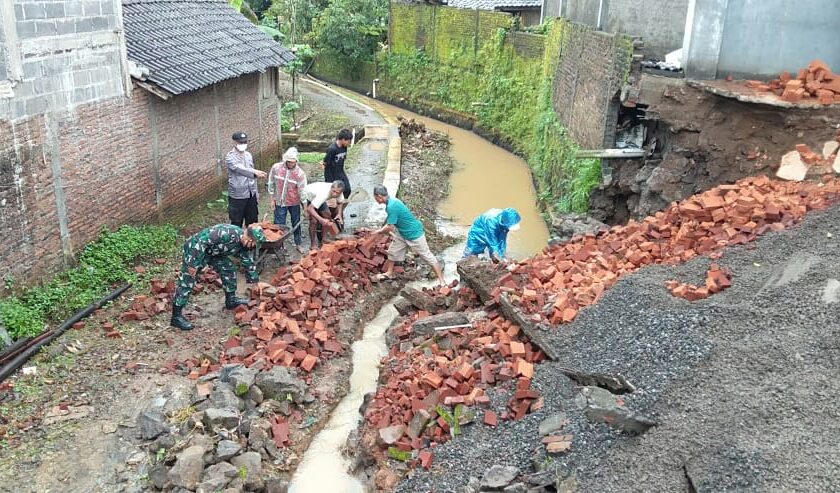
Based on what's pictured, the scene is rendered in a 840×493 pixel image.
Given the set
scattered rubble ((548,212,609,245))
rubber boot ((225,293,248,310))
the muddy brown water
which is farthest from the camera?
the muddy brown water

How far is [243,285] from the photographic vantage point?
389 inches

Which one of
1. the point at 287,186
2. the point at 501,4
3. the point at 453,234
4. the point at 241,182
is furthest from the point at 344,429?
the point at 501,4

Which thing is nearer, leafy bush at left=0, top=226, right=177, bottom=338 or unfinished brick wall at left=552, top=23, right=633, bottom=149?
leafy bush at left=0, top=226, right=177, bottom=338

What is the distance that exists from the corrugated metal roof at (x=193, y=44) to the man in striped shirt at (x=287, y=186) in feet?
7.56

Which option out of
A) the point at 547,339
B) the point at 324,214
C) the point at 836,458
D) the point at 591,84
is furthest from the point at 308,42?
the point at 836,458

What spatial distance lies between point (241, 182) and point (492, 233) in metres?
3.70

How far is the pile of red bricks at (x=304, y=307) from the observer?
809 cm

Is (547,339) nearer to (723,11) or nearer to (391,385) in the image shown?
(391,385)

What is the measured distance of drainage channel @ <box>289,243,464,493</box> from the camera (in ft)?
22.6

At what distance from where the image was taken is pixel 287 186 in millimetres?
10469

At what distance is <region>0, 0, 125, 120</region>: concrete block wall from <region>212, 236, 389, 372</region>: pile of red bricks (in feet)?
11.9

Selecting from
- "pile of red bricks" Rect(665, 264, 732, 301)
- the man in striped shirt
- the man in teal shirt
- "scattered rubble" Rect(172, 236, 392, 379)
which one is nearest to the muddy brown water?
the man in teal shirt

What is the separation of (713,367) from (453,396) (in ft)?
7.56

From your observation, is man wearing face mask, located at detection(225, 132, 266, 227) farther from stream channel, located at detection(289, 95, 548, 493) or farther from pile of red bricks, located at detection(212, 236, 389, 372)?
stream channel, located at detection(289, 95, 548, 493)
